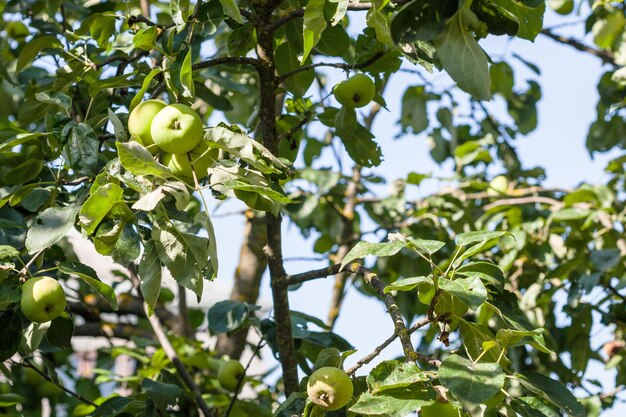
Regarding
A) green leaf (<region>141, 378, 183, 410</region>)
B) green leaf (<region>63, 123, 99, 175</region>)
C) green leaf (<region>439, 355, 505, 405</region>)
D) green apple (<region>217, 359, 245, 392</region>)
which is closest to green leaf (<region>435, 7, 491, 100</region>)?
green leaf (<region>439, 355, 505, 405</region>)

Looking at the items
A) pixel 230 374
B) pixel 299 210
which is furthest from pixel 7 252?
pixel 299 210

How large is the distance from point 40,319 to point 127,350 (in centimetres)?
130

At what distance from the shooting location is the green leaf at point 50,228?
1.30 metres

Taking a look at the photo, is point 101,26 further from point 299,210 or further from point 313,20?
point 299,210

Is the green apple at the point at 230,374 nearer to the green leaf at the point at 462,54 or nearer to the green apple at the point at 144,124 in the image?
the green apple at the point at 144,124

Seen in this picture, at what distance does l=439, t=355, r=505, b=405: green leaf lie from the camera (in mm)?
1076

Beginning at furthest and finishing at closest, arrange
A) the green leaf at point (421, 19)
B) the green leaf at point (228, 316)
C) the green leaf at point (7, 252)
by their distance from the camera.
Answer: the green leaf at point (228, 316)
the green leaf at point (7, 252)
the green leaf at point (421, 19)

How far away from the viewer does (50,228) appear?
1326mm

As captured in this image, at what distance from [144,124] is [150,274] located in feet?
0.74

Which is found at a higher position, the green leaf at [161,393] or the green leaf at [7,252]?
the green leaf at [7,252]

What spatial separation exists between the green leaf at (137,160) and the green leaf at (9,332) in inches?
15.3

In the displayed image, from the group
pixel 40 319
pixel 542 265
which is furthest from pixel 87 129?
pixel 542 265

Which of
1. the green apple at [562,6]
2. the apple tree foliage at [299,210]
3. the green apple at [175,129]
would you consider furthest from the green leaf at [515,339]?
the green apple at [562,6]

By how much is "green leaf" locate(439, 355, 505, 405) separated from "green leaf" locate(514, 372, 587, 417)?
0.32 ft
